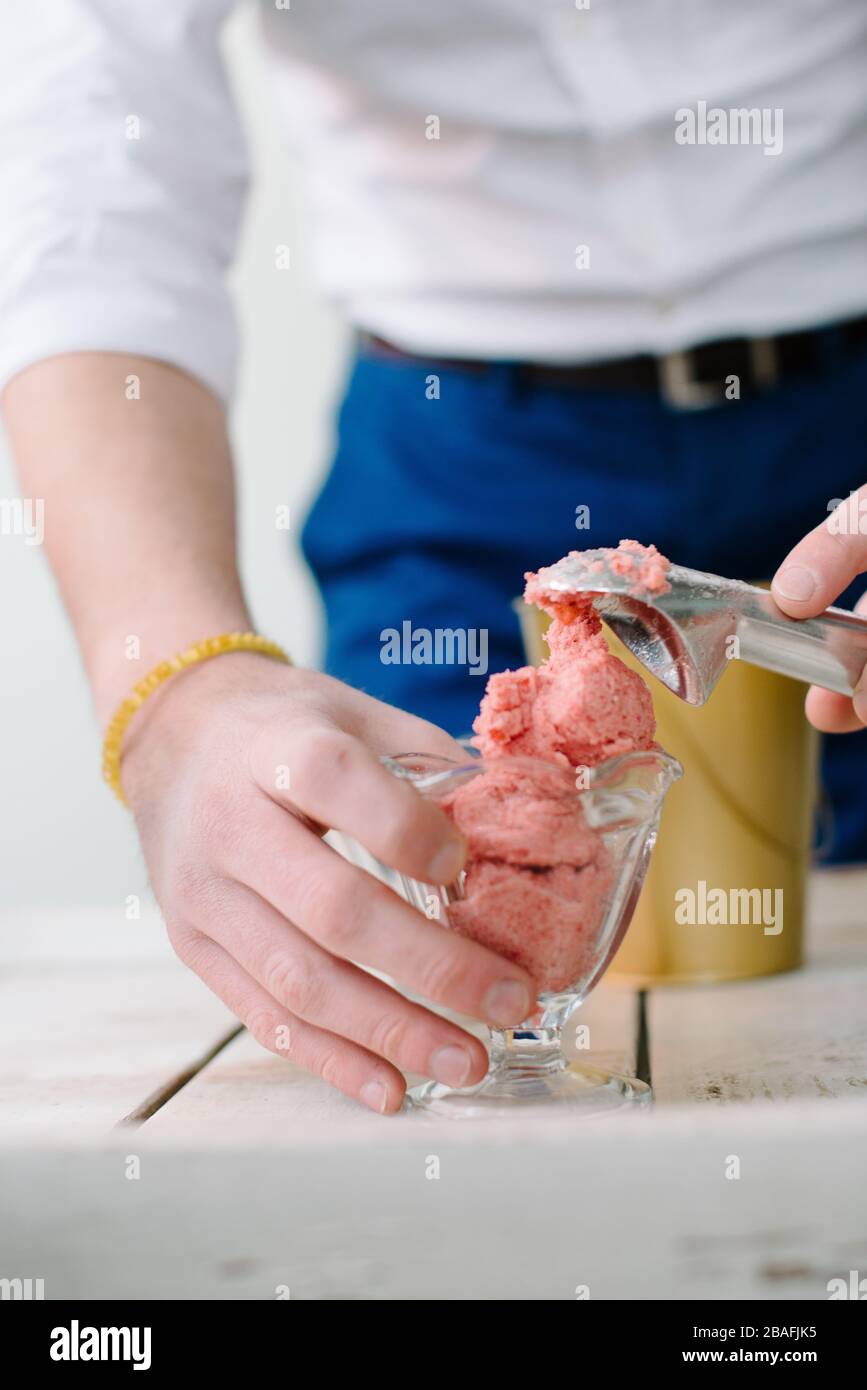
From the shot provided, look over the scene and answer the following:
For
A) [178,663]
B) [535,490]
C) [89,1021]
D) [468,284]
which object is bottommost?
[89,1021]

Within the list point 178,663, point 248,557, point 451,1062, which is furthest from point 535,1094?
point 248,557

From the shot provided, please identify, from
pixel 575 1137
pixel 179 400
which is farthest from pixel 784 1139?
pixel 179 400

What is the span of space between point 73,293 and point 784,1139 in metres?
0.62

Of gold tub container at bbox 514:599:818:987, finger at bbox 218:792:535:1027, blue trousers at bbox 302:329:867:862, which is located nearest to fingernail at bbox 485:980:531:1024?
finger at bbox 218:792:535:1027

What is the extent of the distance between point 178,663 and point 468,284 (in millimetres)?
599

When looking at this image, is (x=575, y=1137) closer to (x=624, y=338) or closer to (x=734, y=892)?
(x=734, y=892)

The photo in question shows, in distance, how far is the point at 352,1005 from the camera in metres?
0.58

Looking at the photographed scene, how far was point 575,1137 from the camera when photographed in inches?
20.0

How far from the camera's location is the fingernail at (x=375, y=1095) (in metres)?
0.59

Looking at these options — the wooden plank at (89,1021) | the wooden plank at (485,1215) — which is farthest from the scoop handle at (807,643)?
the wooden plank at (89,1021)

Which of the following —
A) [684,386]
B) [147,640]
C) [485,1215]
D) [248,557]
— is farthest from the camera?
[248,557]

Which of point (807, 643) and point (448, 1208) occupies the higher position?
point (807, 643)

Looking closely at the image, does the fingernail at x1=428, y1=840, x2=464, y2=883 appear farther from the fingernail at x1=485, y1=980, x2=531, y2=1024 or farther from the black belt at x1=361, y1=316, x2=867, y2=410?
the black belt at x1=361, y1=316, x2=867, y2=410

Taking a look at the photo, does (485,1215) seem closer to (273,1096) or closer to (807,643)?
(273,1096)
